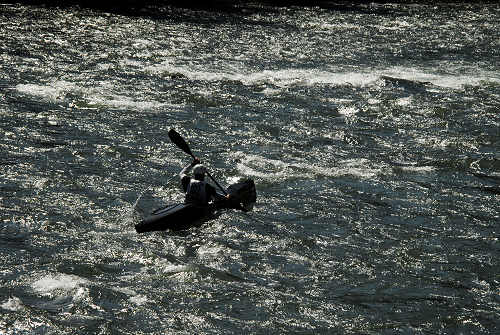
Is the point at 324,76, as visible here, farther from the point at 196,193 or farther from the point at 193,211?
the point at 193,211

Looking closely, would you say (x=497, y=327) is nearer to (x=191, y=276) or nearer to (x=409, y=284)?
(x=409, y=284)

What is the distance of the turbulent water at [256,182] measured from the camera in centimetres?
1298

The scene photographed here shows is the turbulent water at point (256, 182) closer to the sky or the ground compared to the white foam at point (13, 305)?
closer to the sky

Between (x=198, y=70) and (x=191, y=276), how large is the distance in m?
16.7

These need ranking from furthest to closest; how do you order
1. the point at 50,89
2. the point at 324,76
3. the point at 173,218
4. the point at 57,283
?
the point at 324,76
the point at 50,89
the point at 173,218
the point at 57,283

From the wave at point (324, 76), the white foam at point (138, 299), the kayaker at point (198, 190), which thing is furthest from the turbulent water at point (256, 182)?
the kayaker at point (198, 190)

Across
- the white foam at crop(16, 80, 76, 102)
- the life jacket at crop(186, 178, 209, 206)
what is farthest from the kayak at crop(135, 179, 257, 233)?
the white foam at crop(16, 80, 76, 102)

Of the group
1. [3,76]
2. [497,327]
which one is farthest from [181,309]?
[3,76]

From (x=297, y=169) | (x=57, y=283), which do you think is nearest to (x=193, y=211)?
(x=57, y=283)

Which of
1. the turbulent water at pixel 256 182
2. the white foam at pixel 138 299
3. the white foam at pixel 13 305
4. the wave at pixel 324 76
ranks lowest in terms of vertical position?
the white foam at pixel 13 305

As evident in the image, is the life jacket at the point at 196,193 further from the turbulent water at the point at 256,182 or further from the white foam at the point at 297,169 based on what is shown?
the white foam at the point at 297,169

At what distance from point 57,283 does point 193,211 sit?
3550mm

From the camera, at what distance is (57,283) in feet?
43.7

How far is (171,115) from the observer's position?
2377cm
